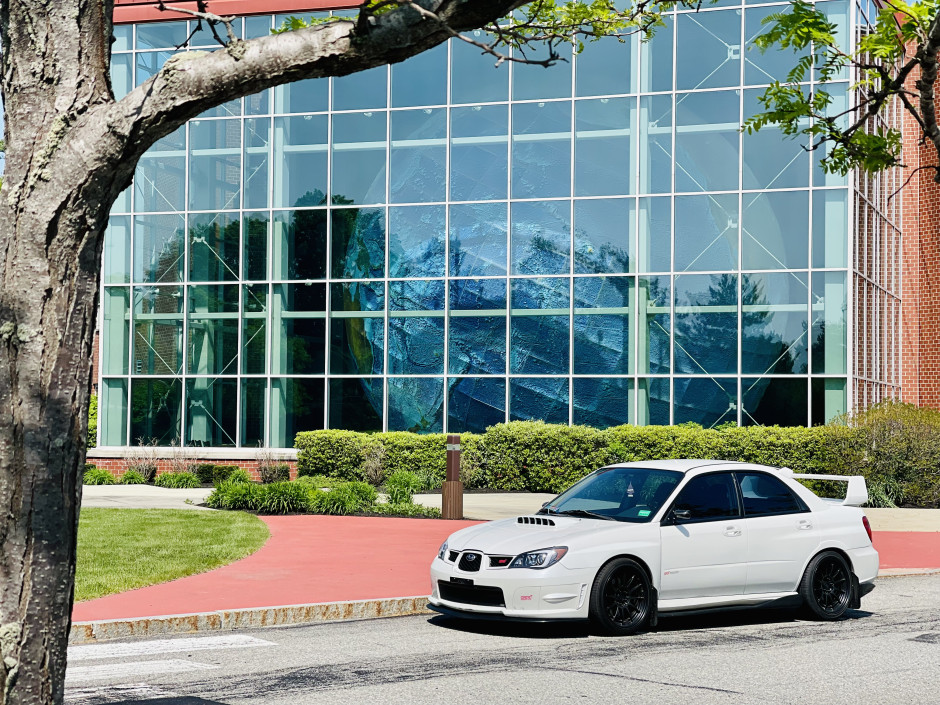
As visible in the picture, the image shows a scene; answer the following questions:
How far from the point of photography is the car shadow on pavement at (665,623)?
33.8 feet

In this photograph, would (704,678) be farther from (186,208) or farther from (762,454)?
(186,208)

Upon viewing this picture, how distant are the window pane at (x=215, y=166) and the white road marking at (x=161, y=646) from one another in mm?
21961

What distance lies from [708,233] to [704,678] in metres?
20.1

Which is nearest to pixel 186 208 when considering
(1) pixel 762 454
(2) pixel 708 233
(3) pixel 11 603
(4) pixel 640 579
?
(2) pixel 708 233

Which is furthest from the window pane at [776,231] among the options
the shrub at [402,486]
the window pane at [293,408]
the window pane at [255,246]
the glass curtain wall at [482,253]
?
the window pane at [255,246]

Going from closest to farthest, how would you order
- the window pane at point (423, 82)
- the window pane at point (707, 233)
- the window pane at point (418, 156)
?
the window pane at point (707, 233)
the window pane at point (418, 156)
the window pane at point (423, 82)

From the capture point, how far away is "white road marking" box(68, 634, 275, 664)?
9.14 metres

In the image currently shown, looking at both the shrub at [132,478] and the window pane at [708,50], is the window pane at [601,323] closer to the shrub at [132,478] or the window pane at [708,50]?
the window pane at [708,50]

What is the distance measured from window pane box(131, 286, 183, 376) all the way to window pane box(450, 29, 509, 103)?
8.80 metres

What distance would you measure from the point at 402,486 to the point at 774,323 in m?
9.34

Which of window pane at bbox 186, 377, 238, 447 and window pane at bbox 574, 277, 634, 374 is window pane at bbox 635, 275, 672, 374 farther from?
window pane at bbox 186, 377, 238, 447

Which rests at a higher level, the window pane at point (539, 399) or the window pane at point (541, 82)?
the window pane at point (541, 82)

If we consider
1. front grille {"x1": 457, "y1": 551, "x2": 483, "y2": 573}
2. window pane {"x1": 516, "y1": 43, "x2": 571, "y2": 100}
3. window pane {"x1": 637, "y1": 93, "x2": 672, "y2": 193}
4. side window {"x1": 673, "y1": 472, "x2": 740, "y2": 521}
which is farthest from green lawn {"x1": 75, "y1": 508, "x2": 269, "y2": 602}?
window pane {"x1": 516, "y1": 43, "x2": 571, "y2": 100}

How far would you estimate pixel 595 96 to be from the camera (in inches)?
1123
